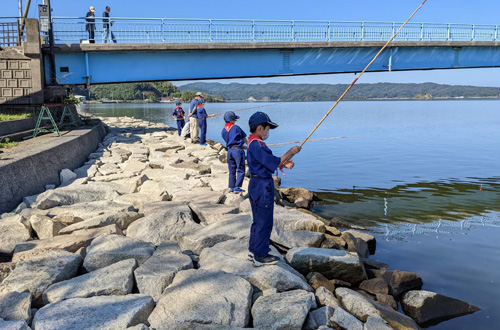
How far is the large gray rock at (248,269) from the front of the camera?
4715mm

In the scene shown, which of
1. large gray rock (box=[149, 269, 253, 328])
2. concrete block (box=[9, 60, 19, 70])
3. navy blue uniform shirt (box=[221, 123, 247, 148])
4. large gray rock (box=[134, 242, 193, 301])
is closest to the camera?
large gray rock (box=[149, 269, 253, 328])

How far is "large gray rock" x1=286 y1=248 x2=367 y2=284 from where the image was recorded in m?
5.39

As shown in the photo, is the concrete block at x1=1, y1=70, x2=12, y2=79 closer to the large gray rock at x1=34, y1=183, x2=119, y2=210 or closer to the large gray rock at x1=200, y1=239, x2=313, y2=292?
the large gray rock at x1=34, y1=183, x2=119, y2=210

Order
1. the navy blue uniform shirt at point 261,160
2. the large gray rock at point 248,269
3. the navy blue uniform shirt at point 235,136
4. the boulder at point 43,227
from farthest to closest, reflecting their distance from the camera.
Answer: the navy blue uniform shirt at point 235,136, the boulder at point 43,227, the navy blue uniform shirt at point 261,160, the large gray rock at point 248,269

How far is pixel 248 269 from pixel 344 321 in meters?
1.15

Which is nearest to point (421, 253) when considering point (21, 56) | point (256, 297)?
point (256, 297)

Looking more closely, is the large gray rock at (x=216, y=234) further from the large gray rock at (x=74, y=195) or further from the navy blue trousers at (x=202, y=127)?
the navy blue trousers at (x=202, y=127)

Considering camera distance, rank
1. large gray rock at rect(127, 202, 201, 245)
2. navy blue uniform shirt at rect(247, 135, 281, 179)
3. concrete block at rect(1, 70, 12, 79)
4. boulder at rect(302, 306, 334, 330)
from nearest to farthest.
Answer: boulder at rect(302, 306, 334, 330) → navy blue uniform shirt at rect(247, 135, 281, 179) → large gray rock at rect(127, 202, 201, 245) → concrete block at rect(1, 70, 12, 79)

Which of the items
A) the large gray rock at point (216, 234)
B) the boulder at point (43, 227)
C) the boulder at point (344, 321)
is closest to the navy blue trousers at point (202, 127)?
the large gray rock at point (216, 234)

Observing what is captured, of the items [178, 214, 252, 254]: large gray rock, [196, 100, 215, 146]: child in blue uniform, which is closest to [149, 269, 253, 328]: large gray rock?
[178, 214, 252, 254]: large gray rock

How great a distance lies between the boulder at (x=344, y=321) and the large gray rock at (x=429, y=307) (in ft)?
5.09

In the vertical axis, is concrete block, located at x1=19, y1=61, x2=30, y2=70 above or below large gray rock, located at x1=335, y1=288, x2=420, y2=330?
above

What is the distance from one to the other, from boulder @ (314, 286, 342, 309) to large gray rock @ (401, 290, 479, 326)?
1379mm

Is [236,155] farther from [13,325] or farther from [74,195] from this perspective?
[13,325]
